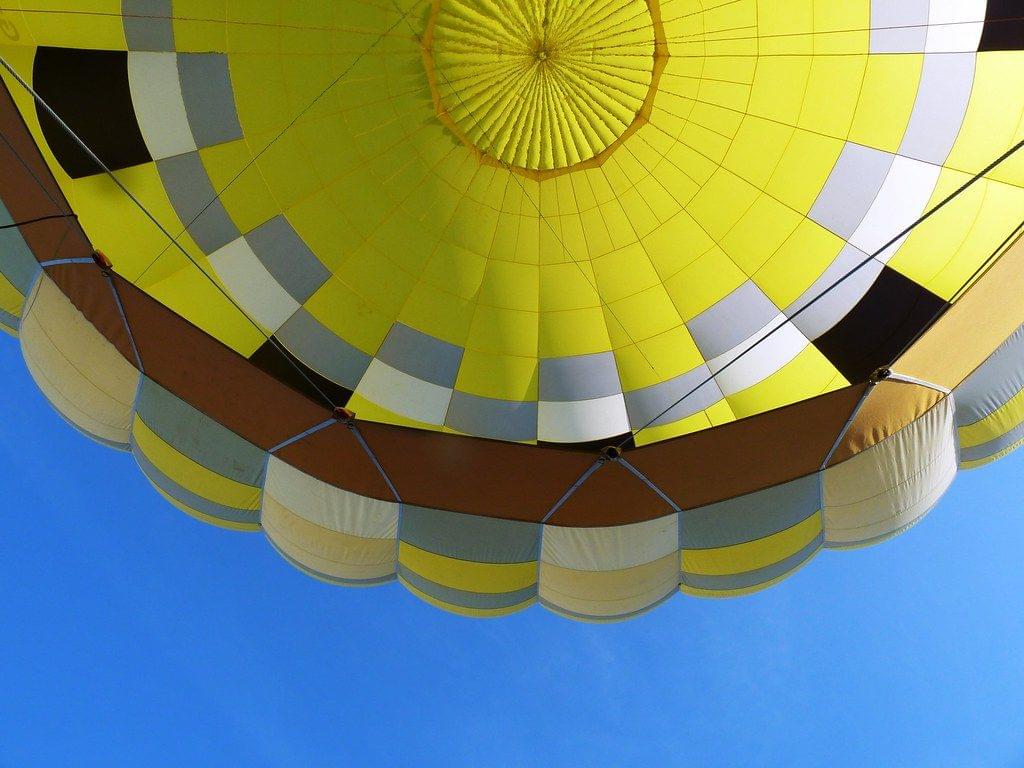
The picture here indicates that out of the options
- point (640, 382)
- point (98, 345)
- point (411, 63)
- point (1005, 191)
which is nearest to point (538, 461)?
point (640, 382)

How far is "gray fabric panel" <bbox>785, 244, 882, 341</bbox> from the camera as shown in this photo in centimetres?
494

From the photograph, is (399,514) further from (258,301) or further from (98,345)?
(98,345)

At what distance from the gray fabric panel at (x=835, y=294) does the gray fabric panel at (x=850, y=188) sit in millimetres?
161

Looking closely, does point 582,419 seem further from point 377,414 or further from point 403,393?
point 377,414

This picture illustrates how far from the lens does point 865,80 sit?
15.4ft

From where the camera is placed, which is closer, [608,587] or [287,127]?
[287,127]

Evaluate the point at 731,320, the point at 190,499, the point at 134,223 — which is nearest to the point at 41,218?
the point at 134,223

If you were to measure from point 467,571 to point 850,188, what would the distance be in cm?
328

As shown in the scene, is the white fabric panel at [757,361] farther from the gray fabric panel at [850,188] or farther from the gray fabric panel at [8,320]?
the gray fabric panel at [8,320]

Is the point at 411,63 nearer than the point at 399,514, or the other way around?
the point at 411,63

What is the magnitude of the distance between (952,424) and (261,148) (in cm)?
438

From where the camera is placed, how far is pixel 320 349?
4.93 meters

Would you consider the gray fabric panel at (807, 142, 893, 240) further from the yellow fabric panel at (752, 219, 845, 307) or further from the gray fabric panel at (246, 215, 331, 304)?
the gray fabric panel at (246, 215, 331, 304)

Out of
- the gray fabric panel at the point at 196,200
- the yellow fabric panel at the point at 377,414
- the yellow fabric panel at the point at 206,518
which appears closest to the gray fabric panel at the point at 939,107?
the yellow fabric panel at the point at 377,414
